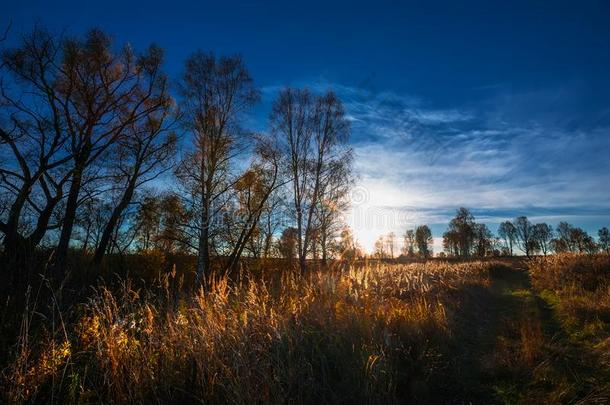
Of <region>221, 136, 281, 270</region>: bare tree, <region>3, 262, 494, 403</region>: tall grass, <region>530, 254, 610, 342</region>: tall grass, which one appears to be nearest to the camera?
<region>3, 262, 494, 403</region>: tall grass

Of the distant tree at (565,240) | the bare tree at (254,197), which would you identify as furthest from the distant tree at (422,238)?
the bare tree at (254,197)

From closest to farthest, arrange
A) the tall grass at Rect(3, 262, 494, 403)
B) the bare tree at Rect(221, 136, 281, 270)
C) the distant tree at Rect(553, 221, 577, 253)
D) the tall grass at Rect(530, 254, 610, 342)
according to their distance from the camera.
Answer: the tall grass at Rect(3, 262, 494, 403) < the tall grass at Rect(530, 254, 610, 342) < the bare tree at Rect(221, 136, 281, 270) < the distant tree at Rect(553, 221, 577, 253)

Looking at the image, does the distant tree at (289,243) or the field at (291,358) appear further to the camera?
the distant tree at (289,243)

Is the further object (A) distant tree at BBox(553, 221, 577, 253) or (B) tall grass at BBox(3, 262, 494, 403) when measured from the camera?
(A) distant tree at BBox(553, 221, 577, 253)

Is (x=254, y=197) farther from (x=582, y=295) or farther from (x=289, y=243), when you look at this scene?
(x=582, y=295)

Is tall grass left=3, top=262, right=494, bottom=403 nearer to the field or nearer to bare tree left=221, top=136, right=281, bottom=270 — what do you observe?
the field

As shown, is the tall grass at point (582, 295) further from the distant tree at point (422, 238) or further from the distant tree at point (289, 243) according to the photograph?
the distant tree at point (422, 238)

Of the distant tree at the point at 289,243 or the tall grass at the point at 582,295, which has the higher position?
the distant tree at the point at 289,243

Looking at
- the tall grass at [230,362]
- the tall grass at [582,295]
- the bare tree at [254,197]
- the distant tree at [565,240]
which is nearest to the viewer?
the tall grass at [230,362]

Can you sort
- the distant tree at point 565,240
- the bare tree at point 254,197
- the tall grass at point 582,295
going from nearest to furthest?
the tall grass at point 582,295, the bare tree at point 254,197, the distant tree at point 565,240

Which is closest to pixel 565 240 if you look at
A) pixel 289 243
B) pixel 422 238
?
pixel 422 238

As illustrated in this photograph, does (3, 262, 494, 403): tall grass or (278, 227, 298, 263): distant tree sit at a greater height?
(278, 227, 298, 263): distant tree

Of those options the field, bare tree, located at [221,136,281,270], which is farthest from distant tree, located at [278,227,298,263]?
the field

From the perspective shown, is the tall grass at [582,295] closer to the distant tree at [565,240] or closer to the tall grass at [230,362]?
the tall grass at [230,362]
